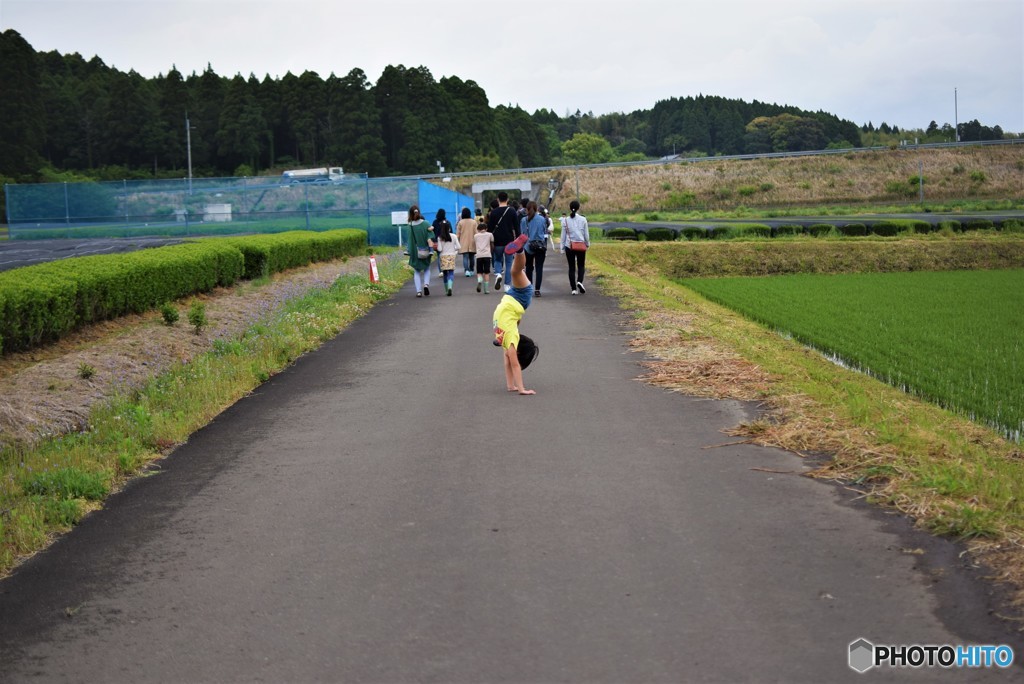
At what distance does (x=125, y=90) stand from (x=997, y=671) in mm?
104771

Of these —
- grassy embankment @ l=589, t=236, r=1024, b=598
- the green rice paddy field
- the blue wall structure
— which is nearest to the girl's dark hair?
grassy embankment @ l=589, t=236, r=1024, b=598

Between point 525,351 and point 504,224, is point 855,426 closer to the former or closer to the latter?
point 525,351

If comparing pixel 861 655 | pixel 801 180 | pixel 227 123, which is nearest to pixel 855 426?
pixel 861 655

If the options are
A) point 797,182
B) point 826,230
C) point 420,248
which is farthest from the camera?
point 797,182

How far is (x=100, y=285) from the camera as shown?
1448 cm

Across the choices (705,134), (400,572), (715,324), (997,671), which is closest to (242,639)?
(400,572)

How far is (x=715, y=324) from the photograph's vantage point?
1548 centimetres

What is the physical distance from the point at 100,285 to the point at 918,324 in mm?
13884

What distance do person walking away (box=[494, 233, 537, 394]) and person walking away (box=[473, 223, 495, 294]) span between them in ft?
34.0

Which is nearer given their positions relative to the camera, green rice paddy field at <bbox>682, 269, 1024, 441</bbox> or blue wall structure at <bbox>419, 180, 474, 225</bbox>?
green rice paddy field at <bbox>682, 269, 1024, 441</bbox>

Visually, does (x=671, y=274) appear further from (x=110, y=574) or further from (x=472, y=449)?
(x=110, y=574)

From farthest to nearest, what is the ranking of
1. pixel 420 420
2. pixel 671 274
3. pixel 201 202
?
1. pixel 201 202
2. pixel 671 274
3. pixel 420 420

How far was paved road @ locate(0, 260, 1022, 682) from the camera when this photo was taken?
13.5 ft

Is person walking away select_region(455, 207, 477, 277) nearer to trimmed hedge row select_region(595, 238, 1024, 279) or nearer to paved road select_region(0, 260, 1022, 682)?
trimmed hedge row select_region(595, 238, 1024, 279)
